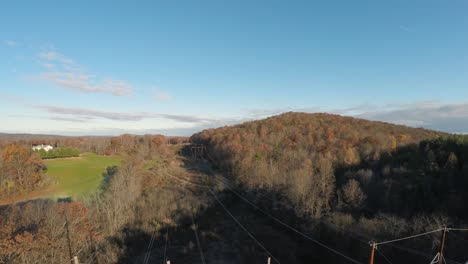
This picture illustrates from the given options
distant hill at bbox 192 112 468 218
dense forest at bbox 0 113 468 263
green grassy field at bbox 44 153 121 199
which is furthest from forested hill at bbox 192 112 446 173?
green grassy field at bbox 44 153 121 199

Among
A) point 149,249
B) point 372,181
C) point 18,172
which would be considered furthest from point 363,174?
point 18,172

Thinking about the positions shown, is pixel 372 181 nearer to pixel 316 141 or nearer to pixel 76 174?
pixel 316 141

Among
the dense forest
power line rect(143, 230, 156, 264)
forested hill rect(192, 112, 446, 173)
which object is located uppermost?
forested hill rect(192, 112, 446, 173)

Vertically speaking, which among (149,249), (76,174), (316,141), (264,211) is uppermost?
(316,141)

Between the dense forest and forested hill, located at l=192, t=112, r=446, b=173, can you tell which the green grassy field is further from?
forested hill, located at l=192, t=112, r=446, b=173

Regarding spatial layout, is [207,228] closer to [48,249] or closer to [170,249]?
[170,249]

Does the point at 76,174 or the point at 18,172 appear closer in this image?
the point at 18,172

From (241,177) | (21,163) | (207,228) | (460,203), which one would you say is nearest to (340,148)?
(241,177)
